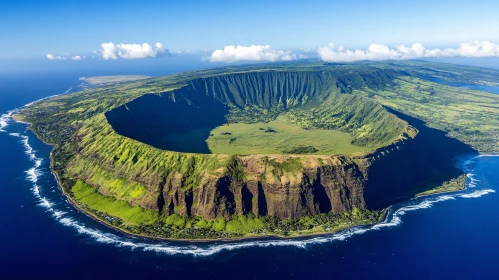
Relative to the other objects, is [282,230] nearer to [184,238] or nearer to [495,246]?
[184,238]

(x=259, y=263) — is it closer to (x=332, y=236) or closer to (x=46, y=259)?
(x=332, y=236)

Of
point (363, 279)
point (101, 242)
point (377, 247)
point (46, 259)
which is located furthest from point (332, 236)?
point (46, 259)

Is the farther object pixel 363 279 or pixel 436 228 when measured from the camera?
pixel 436 228

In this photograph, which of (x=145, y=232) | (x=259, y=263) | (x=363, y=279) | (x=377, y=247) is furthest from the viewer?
(x=145, y=232)

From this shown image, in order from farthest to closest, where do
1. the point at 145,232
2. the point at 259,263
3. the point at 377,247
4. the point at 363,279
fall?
the point at 145,232 < the point at 377,247 < the point at 259,263 < the point at 363,279

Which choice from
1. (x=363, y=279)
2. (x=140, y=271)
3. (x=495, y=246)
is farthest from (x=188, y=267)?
(x=495, y=246)

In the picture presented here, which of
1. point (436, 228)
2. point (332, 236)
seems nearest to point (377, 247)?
point (332, 236)

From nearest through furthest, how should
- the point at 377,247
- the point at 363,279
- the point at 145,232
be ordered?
the point at 363,279, the point at 377,247, the point at 145,232

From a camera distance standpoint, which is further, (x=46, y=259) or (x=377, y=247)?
(x=377, y=247)
